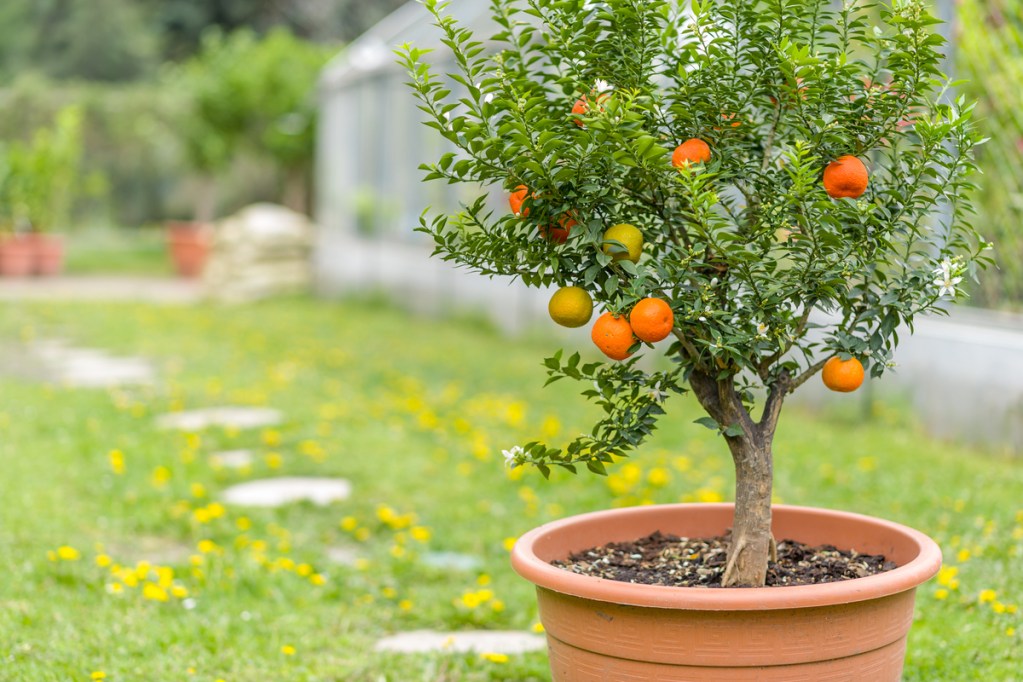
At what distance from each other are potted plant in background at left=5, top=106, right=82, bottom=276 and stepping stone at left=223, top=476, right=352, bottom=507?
457 inches

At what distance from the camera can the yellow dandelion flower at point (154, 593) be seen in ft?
10.2

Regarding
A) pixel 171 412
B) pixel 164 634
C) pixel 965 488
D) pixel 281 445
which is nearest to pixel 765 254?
pixel 164 634

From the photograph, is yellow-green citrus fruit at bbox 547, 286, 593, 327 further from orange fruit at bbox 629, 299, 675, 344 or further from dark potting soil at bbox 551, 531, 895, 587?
dark potting soil at bbox 551, 531, 895, 587

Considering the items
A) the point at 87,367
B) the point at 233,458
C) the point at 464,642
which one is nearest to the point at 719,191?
the point at 464,642

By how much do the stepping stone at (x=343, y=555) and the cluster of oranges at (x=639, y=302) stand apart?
6.27 ft

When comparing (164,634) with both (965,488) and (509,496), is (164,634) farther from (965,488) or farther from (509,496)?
(965,488)

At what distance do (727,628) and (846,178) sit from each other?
0.79 m

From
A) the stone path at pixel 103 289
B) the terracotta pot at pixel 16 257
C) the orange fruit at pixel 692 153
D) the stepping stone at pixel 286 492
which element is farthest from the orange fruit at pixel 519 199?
the terracotta pot at pixel 16 257

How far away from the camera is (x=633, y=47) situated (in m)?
2.19

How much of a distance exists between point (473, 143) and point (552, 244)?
0.25 metres

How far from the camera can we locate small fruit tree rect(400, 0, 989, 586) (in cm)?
201

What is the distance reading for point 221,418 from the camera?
6031 mm

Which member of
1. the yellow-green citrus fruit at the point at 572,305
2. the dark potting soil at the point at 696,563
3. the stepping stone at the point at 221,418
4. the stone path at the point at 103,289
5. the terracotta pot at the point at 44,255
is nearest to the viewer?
the yellow-green citrus fruit at the point at 572,305

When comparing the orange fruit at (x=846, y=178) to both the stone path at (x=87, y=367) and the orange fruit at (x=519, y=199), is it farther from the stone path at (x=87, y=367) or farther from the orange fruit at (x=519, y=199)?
the stone path at (x=87, y=367)
